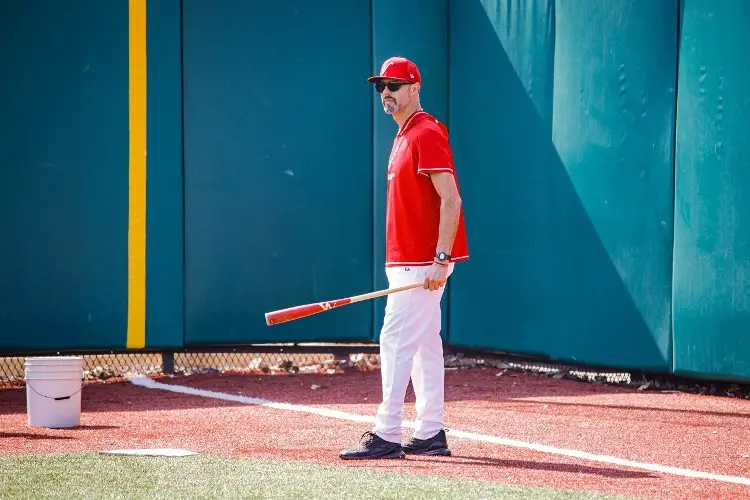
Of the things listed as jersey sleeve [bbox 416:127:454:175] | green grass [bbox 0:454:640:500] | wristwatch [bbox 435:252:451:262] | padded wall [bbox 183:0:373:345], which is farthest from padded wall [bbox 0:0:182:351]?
wristwatch [bbox 435:252:451:262]

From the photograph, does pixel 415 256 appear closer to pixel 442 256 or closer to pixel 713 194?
pixel 442 256

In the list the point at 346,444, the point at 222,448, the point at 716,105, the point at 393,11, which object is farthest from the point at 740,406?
the point at 393,11

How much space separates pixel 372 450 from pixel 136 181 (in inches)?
202

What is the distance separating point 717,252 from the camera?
891 centimetres

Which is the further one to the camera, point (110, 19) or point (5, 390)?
point (110, 19)

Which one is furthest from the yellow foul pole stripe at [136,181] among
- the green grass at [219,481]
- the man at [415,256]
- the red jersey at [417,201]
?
the red jersey at [417,201]

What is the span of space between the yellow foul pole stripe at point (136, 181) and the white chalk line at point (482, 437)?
0.67 meters

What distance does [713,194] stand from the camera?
891 centimetres

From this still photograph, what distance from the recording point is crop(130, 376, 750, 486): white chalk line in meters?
6.09

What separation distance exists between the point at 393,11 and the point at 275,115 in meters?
1.51

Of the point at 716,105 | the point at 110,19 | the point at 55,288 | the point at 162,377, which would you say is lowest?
the point at 162,377

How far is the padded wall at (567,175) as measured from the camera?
9.48 meters

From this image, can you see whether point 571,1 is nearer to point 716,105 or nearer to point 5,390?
point 716,105

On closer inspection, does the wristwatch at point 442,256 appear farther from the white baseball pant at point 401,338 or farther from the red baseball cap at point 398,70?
the red baseball cap at point 398,70
